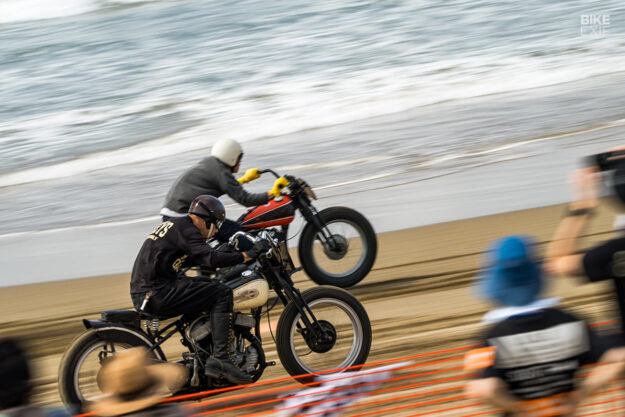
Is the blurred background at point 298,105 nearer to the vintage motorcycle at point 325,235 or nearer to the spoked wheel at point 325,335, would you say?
the vintage motorcycle at point 325,235

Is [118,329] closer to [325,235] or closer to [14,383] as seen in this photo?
[14,383]

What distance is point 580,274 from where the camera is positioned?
320 cm

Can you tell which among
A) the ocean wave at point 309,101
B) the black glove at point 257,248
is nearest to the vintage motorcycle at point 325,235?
the black glove at point 257,248

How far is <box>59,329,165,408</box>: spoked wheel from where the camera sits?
5012 mm

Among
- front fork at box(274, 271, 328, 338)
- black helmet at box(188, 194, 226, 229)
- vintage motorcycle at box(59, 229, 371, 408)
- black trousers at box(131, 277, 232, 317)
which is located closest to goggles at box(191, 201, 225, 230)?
black helmet at box(188, 194, 226, 229)

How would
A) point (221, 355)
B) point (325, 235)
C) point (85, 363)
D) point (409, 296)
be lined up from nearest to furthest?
point (85, 363), point (221, 355), point (325, 235), point (409, 296)

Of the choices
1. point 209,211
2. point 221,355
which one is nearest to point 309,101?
point 209,211

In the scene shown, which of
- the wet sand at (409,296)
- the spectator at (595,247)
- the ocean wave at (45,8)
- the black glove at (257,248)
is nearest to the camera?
Answer: the spectator at (595,247)

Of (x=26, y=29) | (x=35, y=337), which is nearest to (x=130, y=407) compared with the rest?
(x=35, y=337)

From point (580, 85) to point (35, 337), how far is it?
18.2 meters

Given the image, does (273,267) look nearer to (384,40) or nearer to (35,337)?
(35,337)

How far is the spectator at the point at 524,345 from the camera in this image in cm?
272

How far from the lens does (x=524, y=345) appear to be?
276cm

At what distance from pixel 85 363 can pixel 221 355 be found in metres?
0.83
